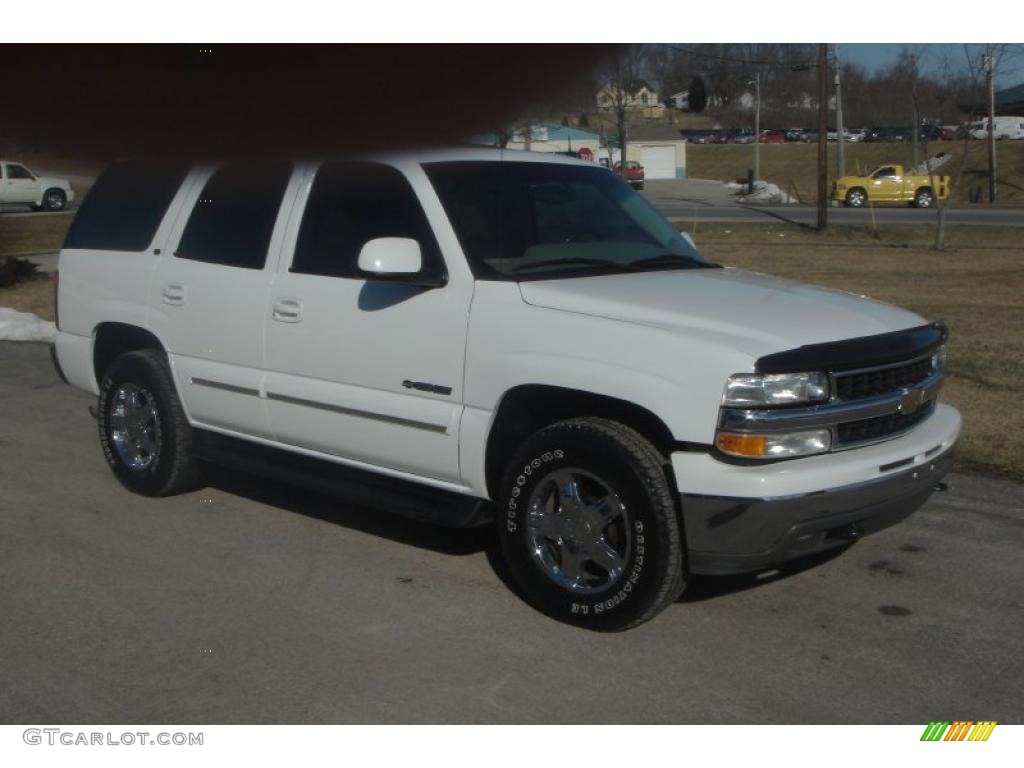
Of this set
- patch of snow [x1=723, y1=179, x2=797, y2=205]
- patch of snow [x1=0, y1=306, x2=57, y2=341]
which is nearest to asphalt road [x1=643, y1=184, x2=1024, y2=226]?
patch of snow [x1=723, y1=179, x2=797, y2=205]

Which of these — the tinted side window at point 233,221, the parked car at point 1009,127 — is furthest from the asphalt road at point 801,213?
the tinted side window at point 233,221

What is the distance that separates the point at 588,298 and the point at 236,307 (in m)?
1.96

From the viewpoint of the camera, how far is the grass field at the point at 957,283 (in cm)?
746

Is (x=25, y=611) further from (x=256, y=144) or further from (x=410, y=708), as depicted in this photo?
(x=256, y=144)

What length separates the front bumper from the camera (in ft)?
13.0

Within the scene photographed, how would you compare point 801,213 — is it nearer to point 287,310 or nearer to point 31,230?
point 31,230

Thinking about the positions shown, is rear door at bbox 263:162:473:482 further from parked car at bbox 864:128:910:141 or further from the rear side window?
parked car at bbox 864:128:910:141

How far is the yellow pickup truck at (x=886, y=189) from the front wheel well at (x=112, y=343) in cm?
3854

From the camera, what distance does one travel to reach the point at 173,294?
5902 millimetres

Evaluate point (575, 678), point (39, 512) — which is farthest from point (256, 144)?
point (39, 512)

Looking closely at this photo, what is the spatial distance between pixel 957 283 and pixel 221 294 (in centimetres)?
1328

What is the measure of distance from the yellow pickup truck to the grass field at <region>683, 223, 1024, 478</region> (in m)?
12.6

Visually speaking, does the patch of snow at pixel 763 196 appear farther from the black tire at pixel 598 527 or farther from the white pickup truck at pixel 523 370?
the black tire at pixel 598 527

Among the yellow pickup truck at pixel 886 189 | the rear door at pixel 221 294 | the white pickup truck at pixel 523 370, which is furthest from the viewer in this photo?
the yellow pickup truck at pixel 886 189
